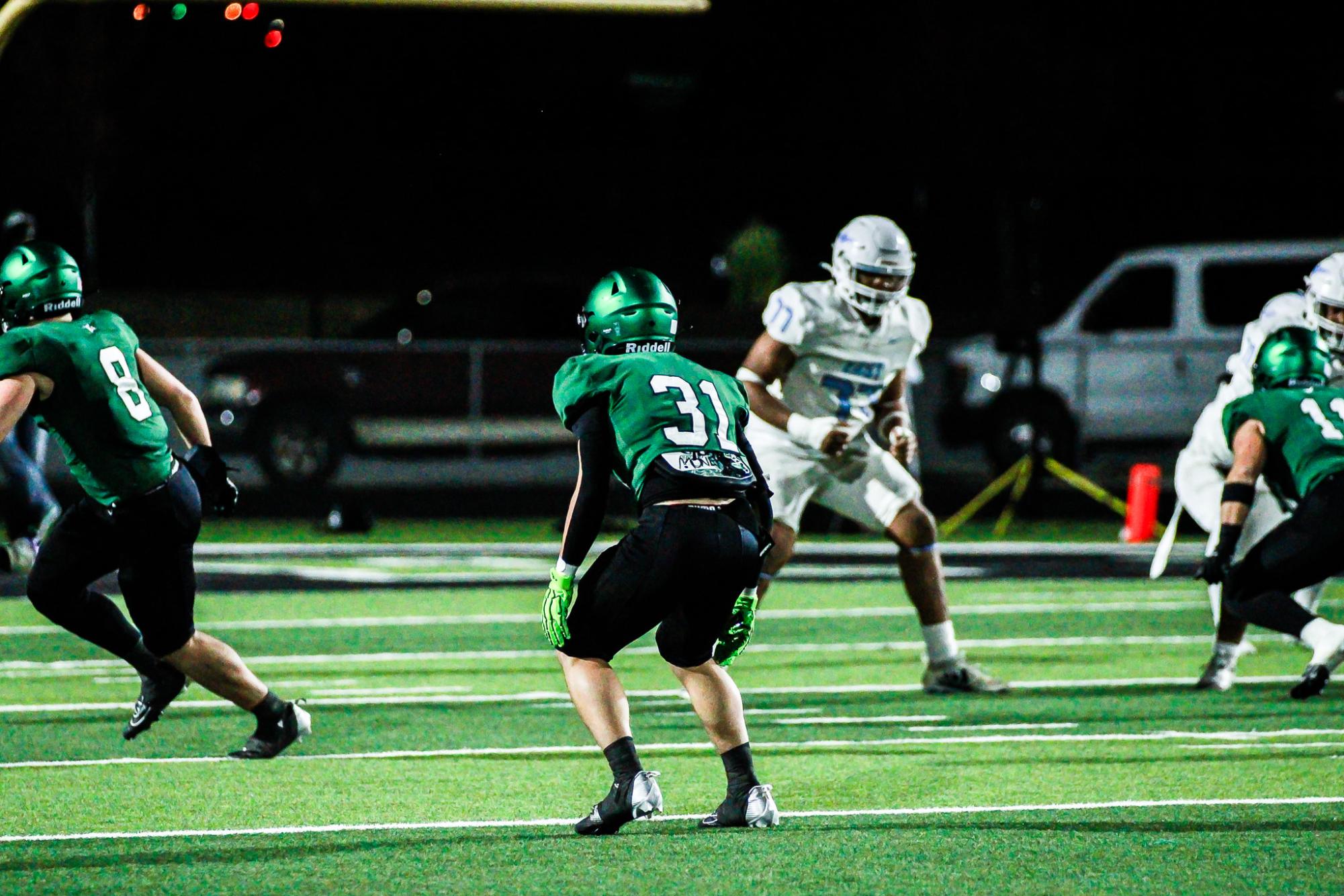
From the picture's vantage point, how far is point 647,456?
19.9ft

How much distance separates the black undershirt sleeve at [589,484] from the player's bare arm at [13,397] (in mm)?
1966

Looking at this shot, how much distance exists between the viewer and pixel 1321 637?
8.43 m

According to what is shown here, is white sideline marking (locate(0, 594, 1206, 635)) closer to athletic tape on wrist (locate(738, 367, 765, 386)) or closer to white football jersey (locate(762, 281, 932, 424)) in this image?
white football jersey (locate(762, 281, 932, 424))

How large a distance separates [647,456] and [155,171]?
28.9 m

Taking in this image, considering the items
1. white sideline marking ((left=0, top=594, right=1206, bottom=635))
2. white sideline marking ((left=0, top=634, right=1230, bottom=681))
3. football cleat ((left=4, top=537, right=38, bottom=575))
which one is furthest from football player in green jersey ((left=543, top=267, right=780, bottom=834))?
white sideline marking ((left=0, top=594, right=1206, bottom=635))

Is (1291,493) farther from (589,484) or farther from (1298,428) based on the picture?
(589,484)

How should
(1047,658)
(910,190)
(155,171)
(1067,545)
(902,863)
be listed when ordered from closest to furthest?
(902,863) → (1047,658) → (1067,545) → (910,190) → (155,171)

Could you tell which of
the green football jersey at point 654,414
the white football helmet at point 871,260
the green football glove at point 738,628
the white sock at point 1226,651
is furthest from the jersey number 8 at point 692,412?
the white sock at point 1226,651

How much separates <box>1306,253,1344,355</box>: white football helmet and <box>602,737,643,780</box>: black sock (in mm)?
4344

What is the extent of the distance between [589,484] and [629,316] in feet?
1.64

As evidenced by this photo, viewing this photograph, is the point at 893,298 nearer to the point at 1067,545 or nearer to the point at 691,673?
the point at 691,673

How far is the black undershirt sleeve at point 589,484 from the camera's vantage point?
5.98 metres

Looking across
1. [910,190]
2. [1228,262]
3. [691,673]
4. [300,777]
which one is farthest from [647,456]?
[910,190]

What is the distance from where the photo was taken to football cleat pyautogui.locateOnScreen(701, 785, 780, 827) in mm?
6172
